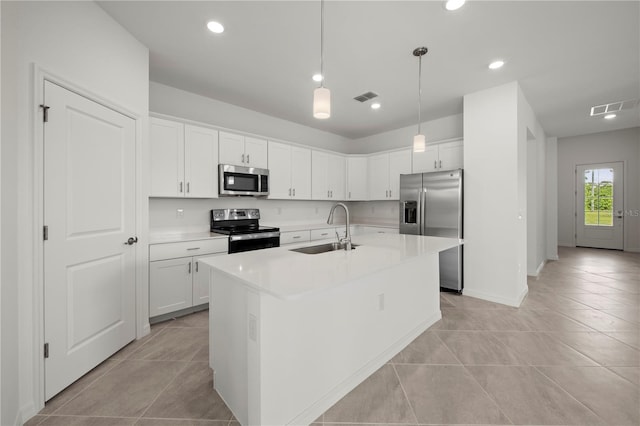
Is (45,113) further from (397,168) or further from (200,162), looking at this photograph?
(397,168)

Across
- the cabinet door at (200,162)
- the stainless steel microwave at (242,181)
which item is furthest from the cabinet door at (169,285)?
the stainless steel microwave at (242,181)

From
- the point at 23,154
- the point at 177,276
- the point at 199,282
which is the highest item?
the point at 23,154

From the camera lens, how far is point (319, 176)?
4809 mm

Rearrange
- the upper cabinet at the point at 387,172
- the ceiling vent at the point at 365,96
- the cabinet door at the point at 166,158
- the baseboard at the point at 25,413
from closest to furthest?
the baseboard at the point at 25,413 < the cabinet door at the point at 166,158 < the ceiling vent at the point at 365,96 < the upper cabinet at the point at 387,172

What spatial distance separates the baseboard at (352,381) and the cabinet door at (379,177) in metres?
2.75

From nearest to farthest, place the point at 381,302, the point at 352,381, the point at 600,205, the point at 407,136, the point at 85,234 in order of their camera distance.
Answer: the point at 352,381 → the point at 85,234 → the point at 381,302 → the point at 407,136 → the point at 600,205

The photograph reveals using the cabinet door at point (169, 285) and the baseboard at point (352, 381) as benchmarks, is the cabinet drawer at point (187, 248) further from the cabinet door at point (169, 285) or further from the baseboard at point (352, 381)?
the baseboard at point (352, 381)

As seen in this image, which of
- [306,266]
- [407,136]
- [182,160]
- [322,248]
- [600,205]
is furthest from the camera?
[600,205]

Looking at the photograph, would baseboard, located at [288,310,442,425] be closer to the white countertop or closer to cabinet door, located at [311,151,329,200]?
the white countertop

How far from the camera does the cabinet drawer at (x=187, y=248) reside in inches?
106

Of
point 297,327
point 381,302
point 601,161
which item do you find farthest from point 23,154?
point 601,161

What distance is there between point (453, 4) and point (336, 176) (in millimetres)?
3297

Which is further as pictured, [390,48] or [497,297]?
[497,297]

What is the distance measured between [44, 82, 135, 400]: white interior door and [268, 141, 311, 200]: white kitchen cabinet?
198cm
